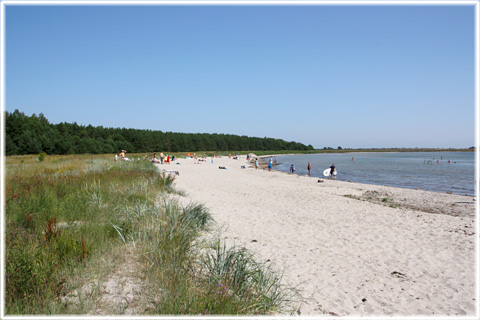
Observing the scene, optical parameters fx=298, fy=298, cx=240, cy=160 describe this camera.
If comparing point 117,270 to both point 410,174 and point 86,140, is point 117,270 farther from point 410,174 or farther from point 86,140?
point 86,140

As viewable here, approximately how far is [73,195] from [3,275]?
4268 mm

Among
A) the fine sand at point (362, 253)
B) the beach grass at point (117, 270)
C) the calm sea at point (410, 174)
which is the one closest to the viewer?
the beach grass at point (117, 270)

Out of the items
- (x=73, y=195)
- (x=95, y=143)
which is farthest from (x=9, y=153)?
(x=73, y=195)

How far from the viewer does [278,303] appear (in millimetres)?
3514

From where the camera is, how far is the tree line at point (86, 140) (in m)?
49.4

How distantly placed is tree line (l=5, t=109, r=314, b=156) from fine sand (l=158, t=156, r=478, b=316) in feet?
165

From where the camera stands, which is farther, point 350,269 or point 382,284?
point 350,269

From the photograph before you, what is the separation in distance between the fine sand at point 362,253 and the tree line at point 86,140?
1978 inches

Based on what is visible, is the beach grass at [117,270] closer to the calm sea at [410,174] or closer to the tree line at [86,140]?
the calm sea at [410,174]

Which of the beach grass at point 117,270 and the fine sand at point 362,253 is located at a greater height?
the beach grass at point 117,270

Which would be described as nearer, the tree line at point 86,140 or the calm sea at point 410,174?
the calm sea at point 410,174

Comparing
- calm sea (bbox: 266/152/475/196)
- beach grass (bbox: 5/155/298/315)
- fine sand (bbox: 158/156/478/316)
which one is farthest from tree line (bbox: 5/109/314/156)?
beach grass (bbox: 5/155/298/315)

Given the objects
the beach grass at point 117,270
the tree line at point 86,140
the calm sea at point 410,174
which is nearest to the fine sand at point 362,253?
the beach grass at point 117,270

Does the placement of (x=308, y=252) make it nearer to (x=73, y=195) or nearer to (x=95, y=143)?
(x=73, y=195)
